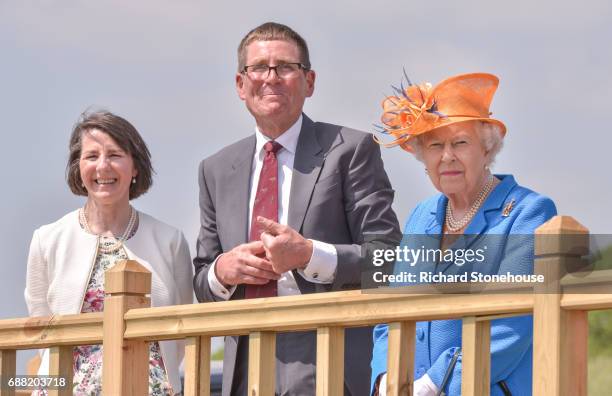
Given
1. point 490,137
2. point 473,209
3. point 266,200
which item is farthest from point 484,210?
point 266,200

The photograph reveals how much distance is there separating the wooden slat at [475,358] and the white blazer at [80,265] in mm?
2124

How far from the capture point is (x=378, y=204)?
17.2 feet

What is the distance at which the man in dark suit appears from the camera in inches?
198

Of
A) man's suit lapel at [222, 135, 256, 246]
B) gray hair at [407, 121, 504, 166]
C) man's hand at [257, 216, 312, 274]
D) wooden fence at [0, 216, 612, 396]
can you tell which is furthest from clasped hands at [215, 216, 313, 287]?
gray hair at [407, 121, 504, 166]

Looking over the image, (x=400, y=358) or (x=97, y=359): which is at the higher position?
(x=97, y=359)

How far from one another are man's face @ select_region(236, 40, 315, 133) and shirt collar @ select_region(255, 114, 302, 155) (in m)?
0.03

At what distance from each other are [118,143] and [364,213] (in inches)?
49.6

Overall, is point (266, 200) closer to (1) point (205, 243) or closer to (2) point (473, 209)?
(1) point (205, 243)

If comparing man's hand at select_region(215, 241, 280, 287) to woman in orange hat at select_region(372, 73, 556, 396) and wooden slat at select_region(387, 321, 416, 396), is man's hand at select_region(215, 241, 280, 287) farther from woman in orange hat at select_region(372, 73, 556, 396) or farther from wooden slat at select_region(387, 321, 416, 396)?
wooden slat at select_region(387, 321, 416, 396)

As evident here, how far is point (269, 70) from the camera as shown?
5391mm

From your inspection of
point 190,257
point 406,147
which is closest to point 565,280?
point 406,147

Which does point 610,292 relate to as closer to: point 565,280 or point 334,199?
point 565,280

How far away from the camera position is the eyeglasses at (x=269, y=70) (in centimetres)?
538

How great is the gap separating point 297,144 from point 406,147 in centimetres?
81
